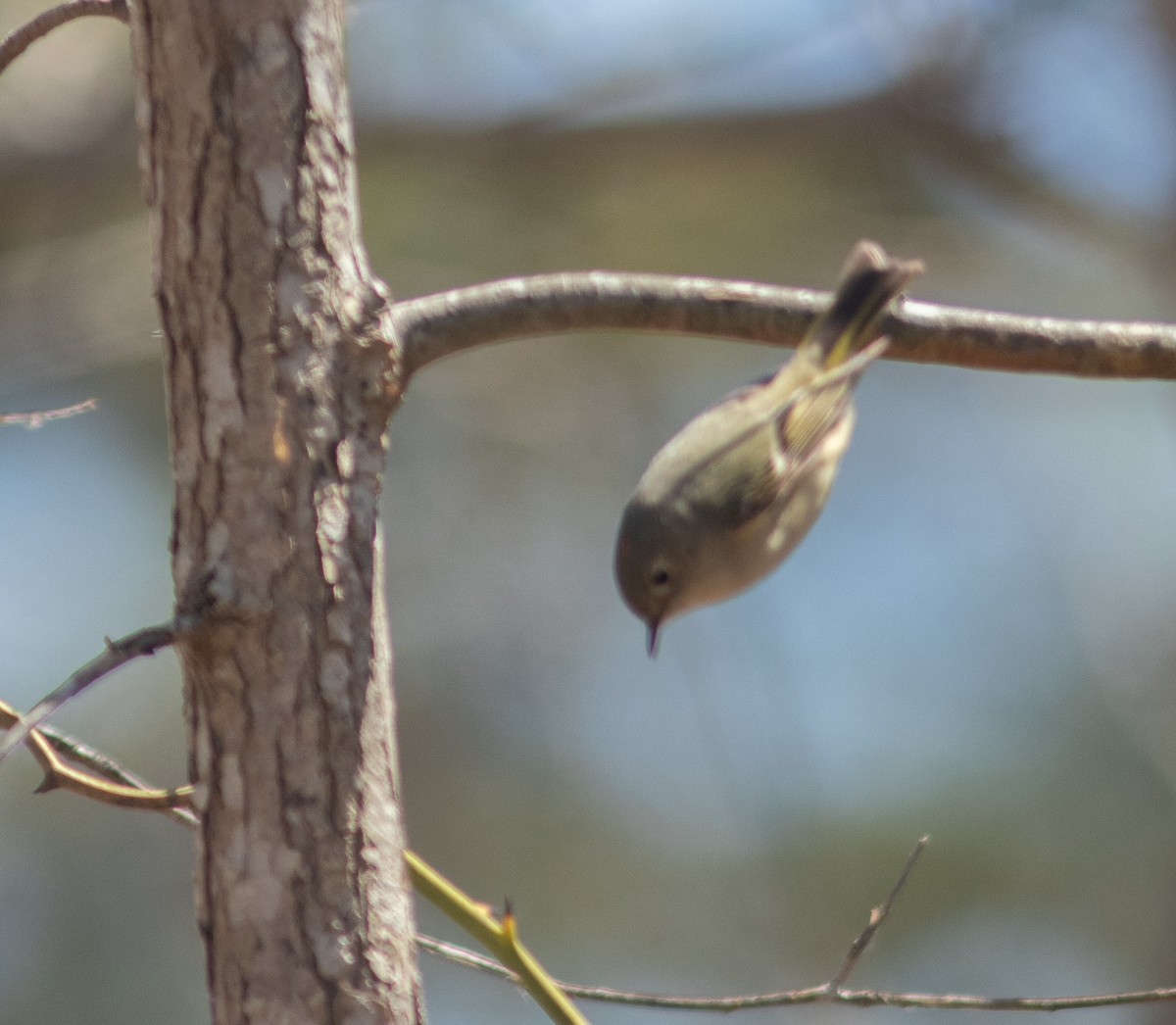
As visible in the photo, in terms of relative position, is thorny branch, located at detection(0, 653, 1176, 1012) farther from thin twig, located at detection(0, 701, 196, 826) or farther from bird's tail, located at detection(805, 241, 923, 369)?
bird's tail, located at detection(805, 241, 923, 369)

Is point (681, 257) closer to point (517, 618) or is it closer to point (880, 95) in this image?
point (880, 95)

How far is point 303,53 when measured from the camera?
4.42 feet

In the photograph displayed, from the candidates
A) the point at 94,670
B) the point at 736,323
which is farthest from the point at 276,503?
the point at 736,323

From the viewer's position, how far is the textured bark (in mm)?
1240

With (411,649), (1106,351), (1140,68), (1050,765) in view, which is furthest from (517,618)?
(1106,351)

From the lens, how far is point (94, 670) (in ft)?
3.62

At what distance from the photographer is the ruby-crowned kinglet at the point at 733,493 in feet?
7.11

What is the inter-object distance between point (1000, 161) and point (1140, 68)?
0.58 metres

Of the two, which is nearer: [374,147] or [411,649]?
[374,147]

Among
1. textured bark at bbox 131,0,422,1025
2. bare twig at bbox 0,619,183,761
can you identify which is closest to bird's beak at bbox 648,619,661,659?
textured bark at bbox 131,0,422,1025

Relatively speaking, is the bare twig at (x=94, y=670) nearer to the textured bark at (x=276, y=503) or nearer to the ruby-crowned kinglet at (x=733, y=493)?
the textured bark at (x=276, y=503)

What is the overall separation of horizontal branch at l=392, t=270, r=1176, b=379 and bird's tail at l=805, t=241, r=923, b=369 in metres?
0.08

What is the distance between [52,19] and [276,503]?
0.57 meters

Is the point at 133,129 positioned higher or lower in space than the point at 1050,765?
A: higher
